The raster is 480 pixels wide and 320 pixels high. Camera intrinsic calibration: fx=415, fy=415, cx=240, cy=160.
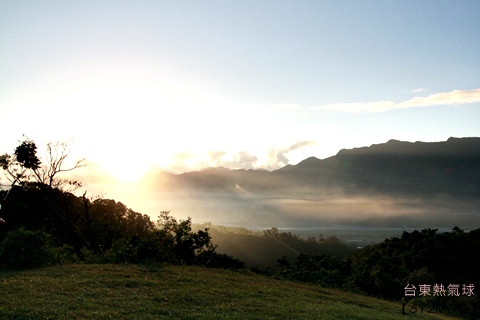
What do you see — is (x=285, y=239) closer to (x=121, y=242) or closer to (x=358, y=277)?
(x=358, y=277)

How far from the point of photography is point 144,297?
16656 millimetres

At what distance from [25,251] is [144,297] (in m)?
9.16


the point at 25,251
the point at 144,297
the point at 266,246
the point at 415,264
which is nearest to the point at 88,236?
the point at 25,251

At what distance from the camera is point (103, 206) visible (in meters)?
43.7

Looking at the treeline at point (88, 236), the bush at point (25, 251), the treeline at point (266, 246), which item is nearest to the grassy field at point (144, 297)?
the bush at point (25, 251)

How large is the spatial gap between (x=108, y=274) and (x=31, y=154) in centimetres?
1935

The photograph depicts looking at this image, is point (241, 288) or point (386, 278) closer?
point (241, 288)

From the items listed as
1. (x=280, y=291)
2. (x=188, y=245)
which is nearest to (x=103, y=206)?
(x=188, y=245)

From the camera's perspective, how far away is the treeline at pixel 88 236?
22.6m

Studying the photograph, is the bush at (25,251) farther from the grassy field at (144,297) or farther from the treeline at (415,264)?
the treeline at (415,264)

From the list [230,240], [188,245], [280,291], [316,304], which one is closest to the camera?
[316,304]

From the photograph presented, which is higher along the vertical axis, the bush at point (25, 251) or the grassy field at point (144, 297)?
the bush at point (25, 251)

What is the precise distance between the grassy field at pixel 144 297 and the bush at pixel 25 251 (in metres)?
1.19

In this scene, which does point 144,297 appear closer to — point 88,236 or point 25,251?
point 25,251
